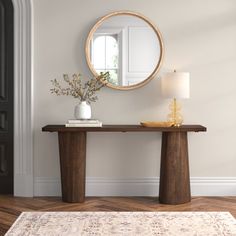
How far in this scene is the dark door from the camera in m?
5.60

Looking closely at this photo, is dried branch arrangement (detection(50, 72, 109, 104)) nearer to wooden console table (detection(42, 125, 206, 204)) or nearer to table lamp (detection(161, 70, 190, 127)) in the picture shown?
wooden console table (detection(42, 125, 206, 204))

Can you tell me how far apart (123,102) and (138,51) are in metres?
0.57

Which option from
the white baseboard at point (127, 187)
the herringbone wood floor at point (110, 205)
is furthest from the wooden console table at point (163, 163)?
the white baseboard at point (127, 187)

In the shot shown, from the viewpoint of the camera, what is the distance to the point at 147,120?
18.3 feet

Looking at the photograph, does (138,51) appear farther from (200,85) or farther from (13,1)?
(13,1)

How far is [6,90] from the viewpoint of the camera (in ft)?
18.5

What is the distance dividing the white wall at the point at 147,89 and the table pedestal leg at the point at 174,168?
43cm

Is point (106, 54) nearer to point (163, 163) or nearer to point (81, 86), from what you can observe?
point (81, 86)

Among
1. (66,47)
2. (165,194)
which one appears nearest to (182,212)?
(165,194)

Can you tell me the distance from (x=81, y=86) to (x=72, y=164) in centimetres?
90

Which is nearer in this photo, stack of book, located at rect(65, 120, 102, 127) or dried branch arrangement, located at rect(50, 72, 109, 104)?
stack of book, located at rect(65, 120, 102, 127)

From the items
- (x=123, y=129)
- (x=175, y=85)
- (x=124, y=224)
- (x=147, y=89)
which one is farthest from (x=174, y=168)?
(x=124, y=224)

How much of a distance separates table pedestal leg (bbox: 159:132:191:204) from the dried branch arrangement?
0.90 m

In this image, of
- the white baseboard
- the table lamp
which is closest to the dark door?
the white baseboard
